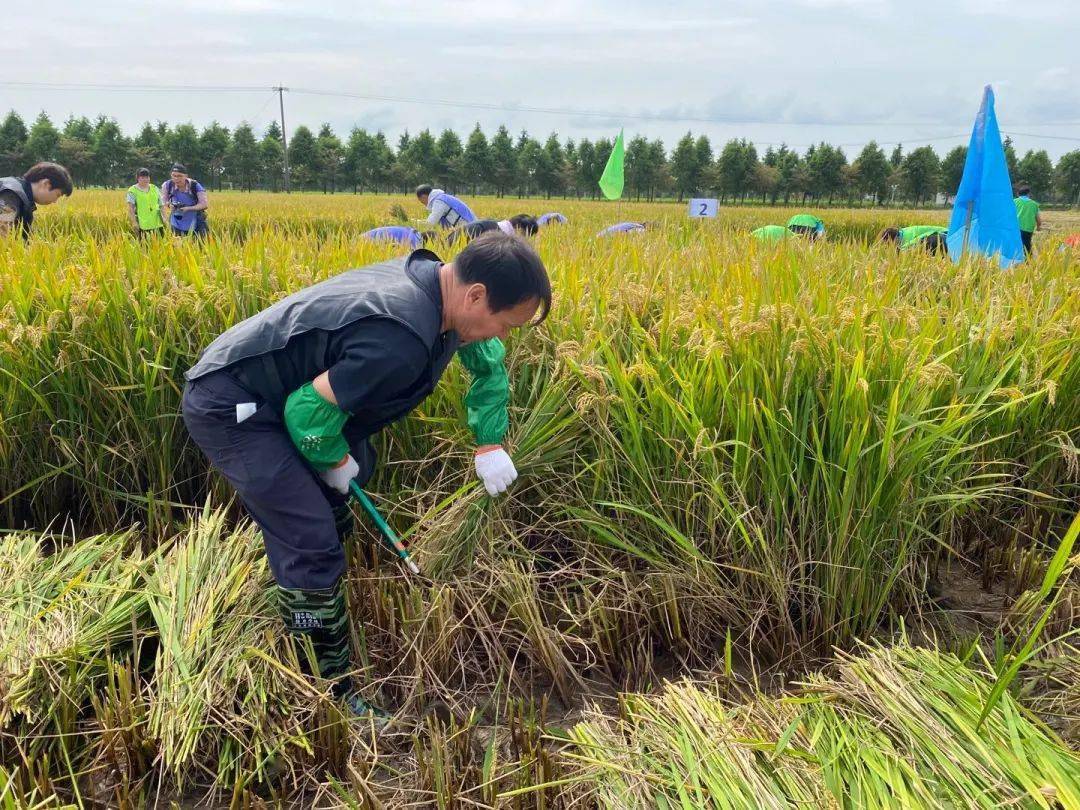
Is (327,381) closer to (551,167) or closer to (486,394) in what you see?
(486,394)

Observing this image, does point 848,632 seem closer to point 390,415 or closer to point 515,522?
point 515,522

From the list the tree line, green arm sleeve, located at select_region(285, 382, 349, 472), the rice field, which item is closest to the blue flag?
the rice field

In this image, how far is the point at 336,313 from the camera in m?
1.87

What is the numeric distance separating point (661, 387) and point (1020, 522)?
1.55m

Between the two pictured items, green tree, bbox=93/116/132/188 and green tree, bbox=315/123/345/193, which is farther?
green tree, bbox=315/123/345/193

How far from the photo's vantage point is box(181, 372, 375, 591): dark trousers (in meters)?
1.91

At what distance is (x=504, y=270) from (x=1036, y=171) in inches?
2607

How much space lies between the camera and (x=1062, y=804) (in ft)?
4.26

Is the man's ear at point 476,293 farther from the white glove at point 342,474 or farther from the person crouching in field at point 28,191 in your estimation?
the person crouching in field at point 28,191

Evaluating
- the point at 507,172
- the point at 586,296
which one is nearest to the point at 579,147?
the point at 507,172

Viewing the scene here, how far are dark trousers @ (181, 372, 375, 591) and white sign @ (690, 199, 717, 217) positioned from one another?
32.5 ft

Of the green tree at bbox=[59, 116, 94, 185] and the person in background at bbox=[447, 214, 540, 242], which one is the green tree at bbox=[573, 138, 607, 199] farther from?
the person in background at bbox=[447, 214, 540, 242]

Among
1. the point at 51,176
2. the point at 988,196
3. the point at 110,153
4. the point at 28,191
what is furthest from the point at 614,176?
the point at 110,153

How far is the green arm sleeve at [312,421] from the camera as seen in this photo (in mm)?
1827
